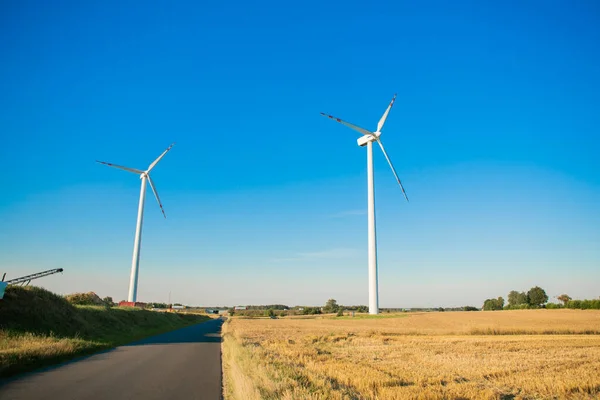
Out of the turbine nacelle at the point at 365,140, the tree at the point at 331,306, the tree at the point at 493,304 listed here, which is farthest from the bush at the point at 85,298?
the tree at the point at 493,304

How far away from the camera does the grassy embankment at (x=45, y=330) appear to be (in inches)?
643

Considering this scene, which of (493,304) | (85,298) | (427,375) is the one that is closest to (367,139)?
(85,298)

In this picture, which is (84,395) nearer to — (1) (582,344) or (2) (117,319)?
(1) (582,344)

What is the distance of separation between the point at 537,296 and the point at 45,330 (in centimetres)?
17762

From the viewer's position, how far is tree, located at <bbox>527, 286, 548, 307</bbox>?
15300 cm

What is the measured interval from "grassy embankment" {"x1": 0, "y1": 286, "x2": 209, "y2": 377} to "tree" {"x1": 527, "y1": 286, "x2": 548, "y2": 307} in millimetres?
167000

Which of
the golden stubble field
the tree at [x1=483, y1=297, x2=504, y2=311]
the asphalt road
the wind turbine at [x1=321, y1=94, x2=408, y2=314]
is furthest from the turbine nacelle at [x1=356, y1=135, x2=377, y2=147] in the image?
the tree at [x1=483, y1=297, x2=504, y2=311]

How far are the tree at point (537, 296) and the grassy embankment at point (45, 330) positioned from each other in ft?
548

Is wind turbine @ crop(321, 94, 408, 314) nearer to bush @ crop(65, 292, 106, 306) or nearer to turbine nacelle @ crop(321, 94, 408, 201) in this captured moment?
turbine nacelle @ crop(321, 94, 408, 201)

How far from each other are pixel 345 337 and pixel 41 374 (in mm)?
26457

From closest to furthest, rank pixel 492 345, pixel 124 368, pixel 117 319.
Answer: pixel 124 368
pixel 492 345
pixel 117 319

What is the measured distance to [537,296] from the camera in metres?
154

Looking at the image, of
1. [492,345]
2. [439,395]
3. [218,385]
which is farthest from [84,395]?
[492,345]

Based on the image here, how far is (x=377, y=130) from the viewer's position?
2414 inches
